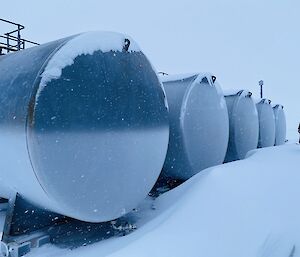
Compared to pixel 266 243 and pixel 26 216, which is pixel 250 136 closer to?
pixel 266 243

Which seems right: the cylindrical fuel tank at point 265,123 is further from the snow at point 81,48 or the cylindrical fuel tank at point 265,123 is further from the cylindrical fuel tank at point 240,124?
the snow at point 81,48

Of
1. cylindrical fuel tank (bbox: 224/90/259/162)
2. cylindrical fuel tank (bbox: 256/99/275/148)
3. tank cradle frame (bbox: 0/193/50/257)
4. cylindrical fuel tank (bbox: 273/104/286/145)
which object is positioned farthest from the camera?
cylindrical fuel tank (bbox: 273/104/286/145)

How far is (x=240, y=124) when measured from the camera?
707 cm

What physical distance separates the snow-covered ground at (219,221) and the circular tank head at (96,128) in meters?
0.43

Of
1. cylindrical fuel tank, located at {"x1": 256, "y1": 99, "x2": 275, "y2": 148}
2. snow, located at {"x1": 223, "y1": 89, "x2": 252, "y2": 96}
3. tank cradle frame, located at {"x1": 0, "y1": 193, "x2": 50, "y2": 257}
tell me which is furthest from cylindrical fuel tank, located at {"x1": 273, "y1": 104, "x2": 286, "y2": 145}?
tank cradle frame, located at {"x1": 0, "y1": 193, "x2": 50, "y2": 257}

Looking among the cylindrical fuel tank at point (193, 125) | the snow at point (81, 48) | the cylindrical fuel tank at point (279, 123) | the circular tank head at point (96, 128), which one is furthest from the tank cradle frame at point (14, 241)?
the cylindrical fuel tank at point (279, 123)

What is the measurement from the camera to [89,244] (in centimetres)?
321

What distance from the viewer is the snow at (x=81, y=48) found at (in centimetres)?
282

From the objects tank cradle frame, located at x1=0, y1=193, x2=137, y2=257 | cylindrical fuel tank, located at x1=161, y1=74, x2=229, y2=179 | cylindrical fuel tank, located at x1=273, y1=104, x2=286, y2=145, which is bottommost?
cylindrical fuel tank, located at x1=273, y1=104, x2=286, y2=145

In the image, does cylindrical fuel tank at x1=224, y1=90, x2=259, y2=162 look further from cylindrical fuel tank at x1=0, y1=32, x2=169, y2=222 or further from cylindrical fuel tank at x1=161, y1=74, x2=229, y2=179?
cylindrical fuel tank at x1=0, y1=32, x2=169, y2=222

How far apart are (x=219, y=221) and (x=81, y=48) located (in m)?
2.28

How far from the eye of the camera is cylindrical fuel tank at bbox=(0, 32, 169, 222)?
2777 mm

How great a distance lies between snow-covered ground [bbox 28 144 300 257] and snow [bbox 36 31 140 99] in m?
1.68

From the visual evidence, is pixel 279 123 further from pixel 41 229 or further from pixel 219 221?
pixel 41 229
